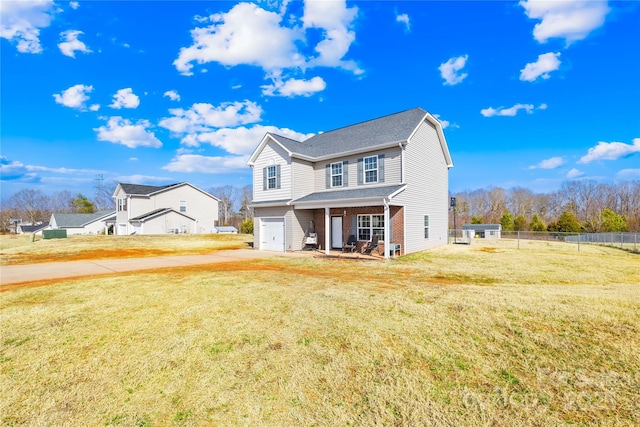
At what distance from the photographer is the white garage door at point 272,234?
18.7 m

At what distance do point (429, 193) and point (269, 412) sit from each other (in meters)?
17.0

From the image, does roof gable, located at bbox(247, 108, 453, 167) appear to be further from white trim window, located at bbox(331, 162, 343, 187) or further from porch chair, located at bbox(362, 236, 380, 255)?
porch chair, located at bbox(362, 236, 380, 255)

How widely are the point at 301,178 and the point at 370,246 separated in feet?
20.7

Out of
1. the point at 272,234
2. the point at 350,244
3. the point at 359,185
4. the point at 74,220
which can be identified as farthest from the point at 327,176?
the point at 74,220

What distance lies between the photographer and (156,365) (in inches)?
158

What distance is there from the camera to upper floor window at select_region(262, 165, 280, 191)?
1902 centimetres

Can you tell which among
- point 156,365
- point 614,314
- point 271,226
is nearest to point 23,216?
point 271,226

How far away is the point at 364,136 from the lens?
1820cm

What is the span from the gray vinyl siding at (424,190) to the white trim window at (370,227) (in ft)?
4.52

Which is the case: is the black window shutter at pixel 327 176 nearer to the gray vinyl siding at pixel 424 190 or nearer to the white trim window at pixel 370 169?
the white trim window at pixel 370 169

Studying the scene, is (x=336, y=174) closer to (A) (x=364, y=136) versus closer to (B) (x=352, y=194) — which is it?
(B) (x=352, y=194)

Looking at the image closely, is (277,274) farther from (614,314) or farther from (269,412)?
(614,314)

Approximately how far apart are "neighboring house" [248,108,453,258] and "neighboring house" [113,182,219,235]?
20.0 m

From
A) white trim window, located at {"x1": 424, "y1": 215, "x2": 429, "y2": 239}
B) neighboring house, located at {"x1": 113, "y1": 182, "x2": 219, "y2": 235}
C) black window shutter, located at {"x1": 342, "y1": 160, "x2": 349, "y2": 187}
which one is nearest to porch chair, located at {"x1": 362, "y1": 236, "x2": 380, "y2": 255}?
white trim window, located at {"x1": 424, "y1": 215, "x2": 429, "y2": 239}
